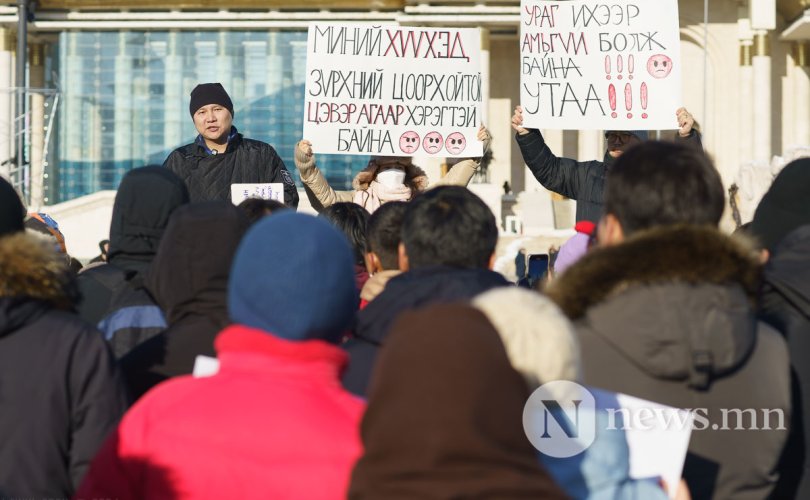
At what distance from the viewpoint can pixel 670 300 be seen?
10.8 ft

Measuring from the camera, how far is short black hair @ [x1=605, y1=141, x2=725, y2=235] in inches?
137

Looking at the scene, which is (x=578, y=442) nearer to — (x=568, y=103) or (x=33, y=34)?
(x=568, y=103)

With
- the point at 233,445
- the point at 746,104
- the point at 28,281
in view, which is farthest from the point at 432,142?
the point at 746,104

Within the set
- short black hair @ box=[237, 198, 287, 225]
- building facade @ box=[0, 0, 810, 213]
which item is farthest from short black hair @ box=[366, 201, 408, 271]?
building facade @ box=[0, 0, 810, 213]

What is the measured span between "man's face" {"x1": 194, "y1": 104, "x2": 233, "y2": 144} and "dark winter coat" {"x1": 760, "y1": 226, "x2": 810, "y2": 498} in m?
4.45

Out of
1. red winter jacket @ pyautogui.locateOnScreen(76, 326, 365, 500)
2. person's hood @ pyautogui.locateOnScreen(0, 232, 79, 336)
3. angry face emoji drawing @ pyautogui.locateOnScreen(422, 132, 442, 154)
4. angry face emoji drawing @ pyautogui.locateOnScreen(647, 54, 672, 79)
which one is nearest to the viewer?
red winter jacket @ pyautogui.locateOnScreen(76, 326, 365, 500)

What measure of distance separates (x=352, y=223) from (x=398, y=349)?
416 cm

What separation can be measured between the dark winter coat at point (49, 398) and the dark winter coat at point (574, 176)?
178 inches

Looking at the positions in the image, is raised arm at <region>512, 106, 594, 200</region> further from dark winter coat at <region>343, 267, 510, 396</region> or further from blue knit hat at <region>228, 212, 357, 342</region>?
blue knit hat at <region>228, 212, 357, 342</region>

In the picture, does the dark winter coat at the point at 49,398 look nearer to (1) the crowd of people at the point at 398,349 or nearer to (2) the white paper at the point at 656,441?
(1) the crowd of people at the point at 398,349

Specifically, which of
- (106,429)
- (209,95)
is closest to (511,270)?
(209,95)

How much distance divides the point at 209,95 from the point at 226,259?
4.05m

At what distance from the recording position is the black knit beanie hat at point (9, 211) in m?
4.17

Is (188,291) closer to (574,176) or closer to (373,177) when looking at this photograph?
(574,176)
